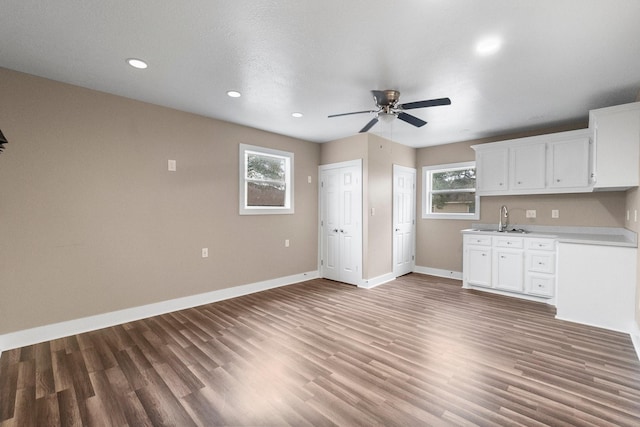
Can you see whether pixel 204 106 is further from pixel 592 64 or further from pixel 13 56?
pixel 592 64

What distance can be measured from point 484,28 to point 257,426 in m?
3.04

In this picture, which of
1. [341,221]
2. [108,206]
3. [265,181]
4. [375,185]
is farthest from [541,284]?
[108,206]

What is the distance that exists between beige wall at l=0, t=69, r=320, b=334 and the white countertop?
4.00 metres

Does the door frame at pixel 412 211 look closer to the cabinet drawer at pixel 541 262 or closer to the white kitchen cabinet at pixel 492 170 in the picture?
the white kitchen cabinet at pixel 492 170

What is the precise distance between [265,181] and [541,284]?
4.38m

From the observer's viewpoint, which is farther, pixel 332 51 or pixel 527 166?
pixel 527 166

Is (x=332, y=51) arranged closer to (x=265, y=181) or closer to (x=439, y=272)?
(x=265, y=181)

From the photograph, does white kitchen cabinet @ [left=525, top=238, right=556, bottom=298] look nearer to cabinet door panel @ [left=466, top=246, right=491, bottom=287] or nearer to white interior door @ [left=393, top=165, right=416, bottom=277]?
cabinet door panel @ [left=466, top=246, right=491, bottom=287]

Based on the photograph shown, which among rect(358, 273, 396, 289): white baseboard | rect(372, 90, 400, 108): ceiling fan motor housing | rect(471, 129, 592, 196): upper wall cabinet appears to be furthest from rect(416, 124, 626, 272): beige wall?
rect(372, 90, 400, 108): ceiling fan motor housing

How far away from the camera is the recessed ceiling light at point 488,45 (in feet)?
7.16

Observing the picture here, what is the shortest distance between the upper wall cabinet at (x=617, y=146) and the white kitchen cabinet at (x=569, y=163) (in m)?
0.82

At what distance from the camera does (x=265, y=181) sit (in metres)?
4.81

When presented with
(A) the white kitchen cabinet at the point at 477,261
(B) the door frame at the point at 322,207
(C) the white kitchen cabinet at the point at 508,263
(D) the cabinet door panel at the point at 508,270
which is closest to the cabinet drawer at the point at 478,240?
(A) the white kitchen cabinet at the point at 477,261

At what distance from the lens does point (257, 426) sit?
5.74 feet
